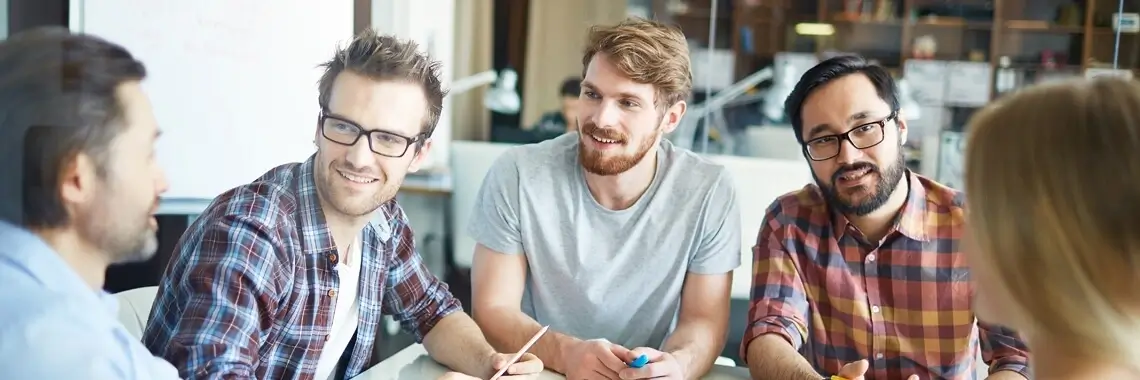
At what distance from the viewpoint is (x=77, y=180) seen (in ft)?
2.44

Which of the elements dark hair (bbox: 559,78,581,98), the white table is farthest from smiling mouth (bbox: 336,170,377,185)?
dark hair (bbox: 559,78,581,98)

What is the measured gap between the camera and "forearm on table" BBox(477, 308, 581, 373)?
1.46 metres

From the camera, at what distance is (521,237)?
5.36 ft

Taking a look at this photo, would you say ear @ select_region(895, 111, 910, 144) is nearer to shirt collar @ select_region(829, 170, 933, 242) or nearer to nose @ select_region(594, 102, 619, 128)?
shirt collar @ select_region(829, 170, 933, 242)

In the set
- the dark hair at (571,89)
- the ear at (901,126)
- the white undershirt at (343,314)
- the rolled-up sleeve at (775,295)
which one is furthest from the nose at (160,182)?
the dark hair at (571,89)

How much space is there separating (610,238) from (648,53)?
0.32m

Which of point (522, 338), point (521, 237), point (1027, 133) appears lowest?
point (522, 338)

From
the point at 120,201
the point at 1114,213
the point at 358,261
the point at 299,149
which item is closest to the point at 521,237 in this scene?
the point at 358,261

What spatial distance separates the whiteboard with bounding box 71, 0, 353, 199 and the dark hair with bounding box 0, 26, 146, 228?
0.64 feet

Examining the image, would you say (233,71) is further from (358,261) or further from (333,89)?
(358,261)

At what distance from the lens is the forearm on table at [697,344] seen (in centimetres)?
146

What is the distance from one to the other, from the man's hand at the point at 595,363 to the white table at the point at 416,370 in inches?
1.2

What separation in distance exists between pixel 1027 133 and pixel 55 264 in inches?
30.9

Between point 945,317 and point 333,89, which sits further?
point 945,317
